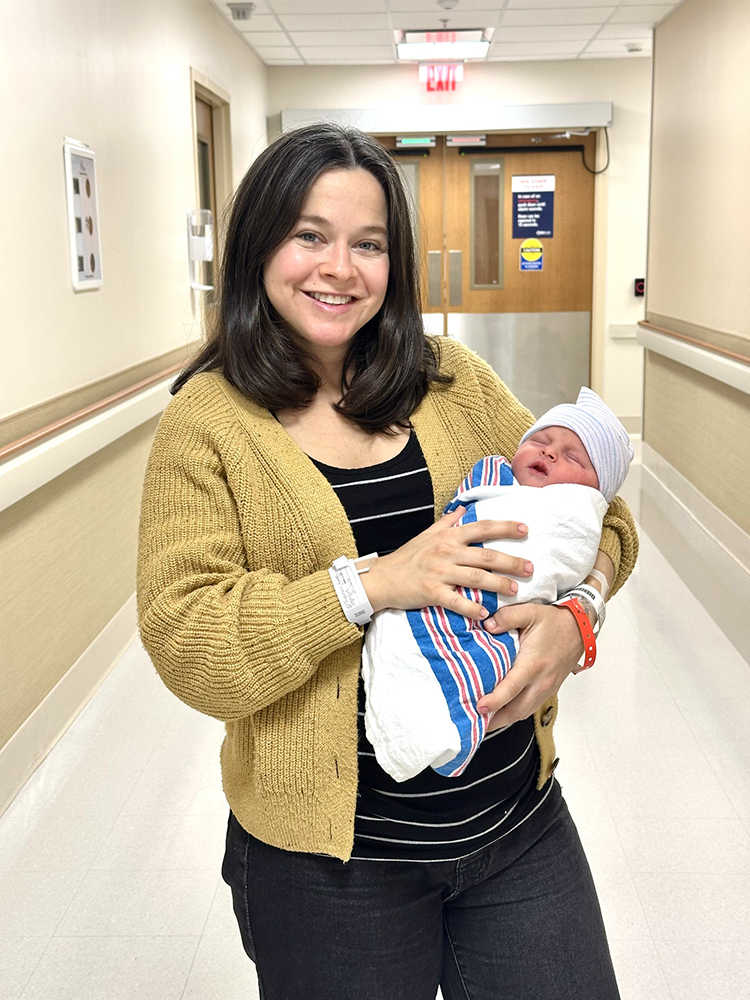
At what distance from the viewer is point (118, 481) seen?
434 cm

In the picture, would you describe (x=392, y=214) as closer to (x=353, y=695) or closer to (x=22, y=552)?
(x=353, y=695)

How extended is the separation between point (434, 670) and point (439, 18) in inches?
248

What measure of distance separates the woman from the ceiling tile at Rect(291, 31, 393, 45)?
616 centimetres

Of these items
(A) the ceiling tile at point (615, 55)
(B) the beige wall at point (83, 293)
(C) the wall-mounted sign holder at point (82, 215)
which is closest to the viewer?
(B) the beige wall at point (83, 293)

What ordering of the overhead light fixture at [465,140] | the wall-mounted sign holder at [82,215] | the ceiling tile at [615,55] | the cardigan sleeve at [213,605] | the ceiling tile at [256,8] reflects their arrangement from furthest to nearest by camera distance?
the overhead light fixture at [465,140], the ceiling tile at [615,55], the ceiling tile at [256,8], the wall-mounted sign holder at [82,215], the cardigan sleeve at [213,605]

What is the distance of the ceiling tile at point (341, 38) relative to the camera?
6891 millimetres

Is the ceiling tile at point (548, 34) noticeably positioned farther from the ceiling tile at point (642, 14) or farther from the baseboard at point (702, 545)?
the baseboard at point (702, 545)

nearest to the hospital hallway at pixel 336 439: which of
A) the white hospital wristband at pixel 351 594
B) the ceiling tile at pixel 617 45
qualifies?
the white hospital wristband at pixel 351 594

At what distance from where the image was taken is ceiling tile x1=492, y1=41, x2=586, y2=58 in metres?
7.44

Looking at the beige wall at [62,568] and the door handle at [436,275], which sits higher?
the door handle at [436,275]

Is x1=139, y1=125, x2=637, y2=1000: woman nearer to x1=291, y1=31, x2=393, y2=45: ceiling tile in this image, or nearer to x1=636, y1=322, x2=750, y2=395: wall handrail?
x1=636, y1=322, x2=750, y2=395: wall handrail

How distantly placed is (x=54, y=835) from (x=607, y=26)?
637cm

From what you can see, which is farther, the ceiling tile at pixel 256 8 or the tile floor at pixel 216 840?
the ceiling tile at pixel 256 8

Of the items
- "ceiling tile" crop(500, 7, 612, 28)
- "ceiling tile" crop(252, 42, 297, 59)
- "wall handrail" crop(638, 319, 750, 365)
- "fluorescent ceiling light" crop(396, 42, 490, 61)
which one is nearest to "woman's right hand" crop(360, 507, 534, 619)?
"wall handrail" crop(638, 319, 750, 365)
